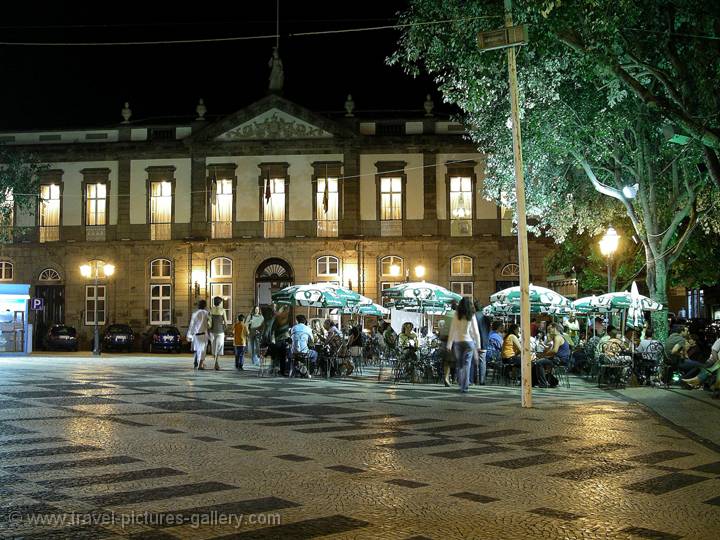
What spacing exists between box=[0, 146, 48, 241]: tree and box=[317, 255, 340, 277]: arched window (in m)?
14.3

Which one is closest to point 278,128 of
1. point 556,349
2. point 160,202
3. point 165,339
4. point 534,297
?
point 160,202

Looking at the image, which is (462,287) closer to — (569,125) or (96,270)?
(96,270)

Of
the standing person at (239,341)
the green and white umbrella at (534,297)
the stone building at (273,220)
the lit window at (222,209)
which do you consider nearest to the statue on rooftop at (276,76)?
the stone building at (273,220)

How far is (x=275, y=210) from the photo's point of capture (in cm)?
4059

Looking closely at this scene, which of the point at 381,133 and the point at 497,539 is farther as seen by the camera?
the point at 381,133

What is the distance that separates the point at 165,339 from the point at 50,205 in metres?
10.9

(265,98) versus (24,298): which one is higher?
(265,98)

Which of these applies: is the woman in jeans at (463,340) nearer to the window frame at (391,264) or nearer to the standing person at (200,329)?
the standing person at (200,329)

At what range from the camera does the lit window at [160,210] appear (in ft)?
135

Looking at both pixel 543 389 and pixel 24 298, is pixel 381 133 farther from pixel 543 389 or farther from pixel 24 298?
pixel 543 389

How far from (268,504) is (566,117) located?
16.4 meters

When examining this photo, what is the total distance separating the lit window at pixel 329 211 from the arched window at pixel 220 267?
4828 millimetres

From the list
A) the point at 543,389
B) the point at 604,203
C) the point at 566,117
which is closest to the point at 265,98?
the point at 604,203

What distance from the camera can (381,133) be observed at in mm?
40594
